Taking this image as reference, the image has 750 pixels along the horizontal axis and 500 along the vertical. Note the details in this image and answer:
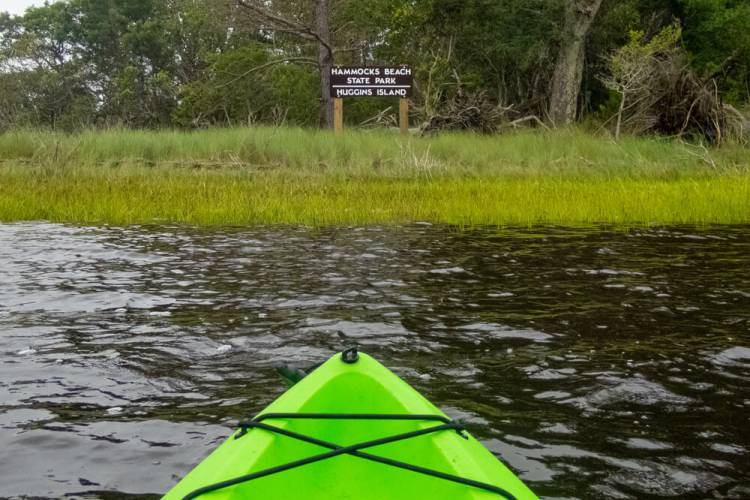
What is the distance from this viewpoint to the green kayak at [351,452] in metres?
2.66

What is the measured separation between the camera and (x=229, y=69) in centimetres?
3119

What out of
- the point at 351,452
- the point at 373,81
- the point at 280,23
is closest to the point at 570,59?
the point at 373,81

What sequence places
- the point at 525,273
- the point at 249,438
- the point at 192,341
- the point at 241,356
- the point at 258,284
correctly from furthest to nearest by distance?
the point at 525,273
the point at 258,284
the point at 192,341
the point at 241,356
the point at 249,438

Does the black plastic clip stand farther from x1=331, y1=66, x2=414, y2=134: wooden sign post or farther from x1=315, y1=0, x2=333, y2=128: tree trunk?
x1=315, y1=0, x2=333, y2=128: tree trunk

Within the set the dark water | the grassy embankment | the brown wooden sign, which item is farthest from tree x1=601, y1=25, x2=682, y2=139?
the dark water

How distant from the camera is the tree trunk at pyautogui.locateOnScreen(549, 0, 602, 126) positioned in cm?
2331

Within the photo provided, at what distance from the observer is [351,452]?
2.82 m

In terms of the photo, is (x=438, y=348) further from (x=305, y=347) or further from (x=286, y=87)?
(x=286, y=87)

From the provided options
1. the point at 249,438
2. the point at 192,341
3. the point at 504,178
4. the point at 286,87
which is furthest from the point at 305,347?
the point at 286,87

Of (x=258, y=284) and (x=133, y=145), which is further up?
(x=133, y=145)

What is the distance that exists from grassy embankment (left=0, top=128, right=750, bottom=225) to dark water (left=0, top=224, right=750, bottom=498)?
216 centimetres

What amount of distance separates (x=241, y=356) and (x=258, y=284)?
2442mm

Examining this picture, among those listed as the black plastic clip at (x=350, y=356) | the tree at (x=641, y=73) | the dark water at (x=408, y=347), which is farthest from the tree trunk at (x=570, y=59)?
the black plastic clip at (x=350, y=356)

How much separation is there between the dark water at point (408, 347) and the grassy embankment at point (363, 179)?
2160mm
